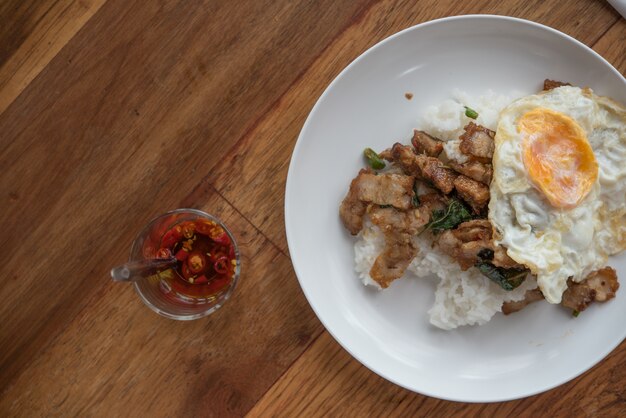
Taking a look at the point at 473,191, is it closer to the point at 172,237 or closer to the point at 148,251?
the point at 172,237

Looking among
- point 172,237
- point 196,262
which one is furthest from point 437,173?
point 172,237

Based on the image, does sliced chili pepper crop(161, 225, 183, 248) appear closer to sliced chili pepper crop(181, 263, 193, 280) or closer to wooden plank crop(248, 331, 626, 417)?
sliced chili pepper crop(181, 263, 193, 280)

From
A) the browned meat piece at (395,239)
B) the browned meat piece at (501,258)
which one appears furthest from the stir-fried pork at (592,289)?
the browned meat piece at (395,239)

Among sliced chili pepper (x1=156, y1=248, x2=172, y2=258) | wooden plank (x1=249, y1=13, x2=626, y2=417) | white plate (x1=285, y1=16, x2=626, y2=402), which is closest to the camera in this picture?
white plate (x1=285, y1=16, x2=626, y2=402)

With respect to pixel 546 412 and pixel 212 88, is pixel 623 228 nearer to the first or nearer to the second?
pixel 546 412

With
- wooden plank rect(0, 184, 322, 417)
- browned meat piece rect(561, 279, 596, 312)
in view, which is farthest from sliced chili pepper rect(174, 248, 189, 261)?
browned meat piece rect(561, 279, 596, 312)

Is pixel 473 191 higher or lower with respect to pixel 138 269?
higher
